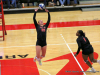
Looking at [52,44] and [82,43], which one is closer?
[82,43]

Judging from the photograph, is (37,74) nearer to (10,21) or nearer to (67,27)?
(67,27)

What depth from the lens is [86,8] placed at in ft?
54.1

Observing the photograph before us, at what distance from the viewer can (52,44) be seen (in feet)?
29.5

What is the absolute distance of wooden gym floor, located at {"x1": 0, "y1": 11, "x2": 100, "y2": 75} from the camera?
6.36 meters

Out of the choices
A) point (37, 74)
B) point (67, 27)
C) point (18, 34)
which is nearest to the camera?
point (37, 74)

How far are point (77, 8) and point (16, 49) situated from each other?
9.72 meters

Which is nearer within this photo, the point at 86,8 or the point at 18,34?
the point at 18,34

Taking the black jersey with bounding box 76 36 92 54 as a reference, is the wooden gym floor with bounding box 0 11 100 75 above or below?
below

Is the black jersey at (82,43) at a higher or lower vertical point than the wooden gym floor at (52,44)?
higher

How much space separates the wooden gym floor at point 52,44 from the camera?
6355 millimetres

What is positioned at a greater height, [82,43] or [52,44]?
[82,43]

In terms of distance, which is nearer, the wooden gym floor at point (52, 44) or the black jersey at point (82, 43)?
the black jersey at point (82, 43)

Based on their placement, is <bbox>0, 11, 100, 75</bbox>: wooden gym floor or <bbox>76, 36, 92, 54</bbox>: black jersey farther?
<bbox>0, 11, 100, 75</bbox>: wooden gym floor

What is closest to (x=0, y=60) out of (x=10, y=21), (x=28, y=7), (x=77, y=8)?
(x=10, y=21)
